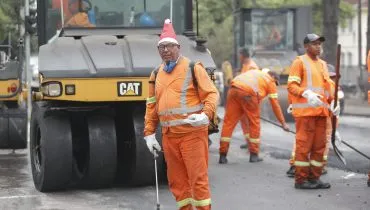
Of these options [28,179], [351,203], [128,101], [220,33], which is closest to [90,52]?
[128,101]

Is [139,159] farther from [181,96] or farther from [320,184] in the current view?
[181,96]

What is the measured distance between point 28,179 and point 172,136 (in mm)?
3850

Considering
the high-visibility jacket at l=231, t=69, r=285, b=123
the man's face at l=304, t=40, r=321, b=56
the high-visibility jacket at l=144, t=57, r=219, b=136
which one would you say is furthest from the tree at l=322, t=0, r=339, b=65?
the high-visibility jacket at l=144, t=57, r=219, b=136

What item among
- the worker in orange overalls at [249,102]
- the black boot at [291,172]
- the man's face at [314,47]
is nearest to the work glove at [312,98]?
the man's face at [314,47]

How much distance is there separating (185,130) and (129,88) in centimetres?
202

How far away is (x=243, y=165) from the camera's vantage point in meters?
11.8

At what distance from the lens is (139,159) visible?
934cm

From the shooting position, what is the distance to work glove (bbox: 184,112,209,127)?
7.05 meters

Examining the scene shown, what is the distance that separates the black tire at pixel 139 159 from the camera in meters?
9.30

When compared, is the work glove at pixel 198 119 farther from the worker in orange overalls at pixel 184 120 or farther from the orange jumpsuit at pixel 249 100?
the orange jumpsuit at pixel 249 100

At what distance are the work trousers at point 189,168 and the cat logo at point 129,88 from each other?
1795 mm

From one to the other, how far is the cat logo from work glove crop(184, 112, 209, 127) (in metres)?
2.08

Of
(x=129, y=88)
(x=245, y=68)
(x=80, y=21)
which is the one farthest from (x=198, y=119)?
(x=245, y=68)

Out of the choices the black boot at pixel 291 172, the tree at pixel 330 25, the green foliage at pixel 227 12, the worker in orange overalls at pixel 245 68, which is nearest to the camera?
the black boot at pixel 291 172
